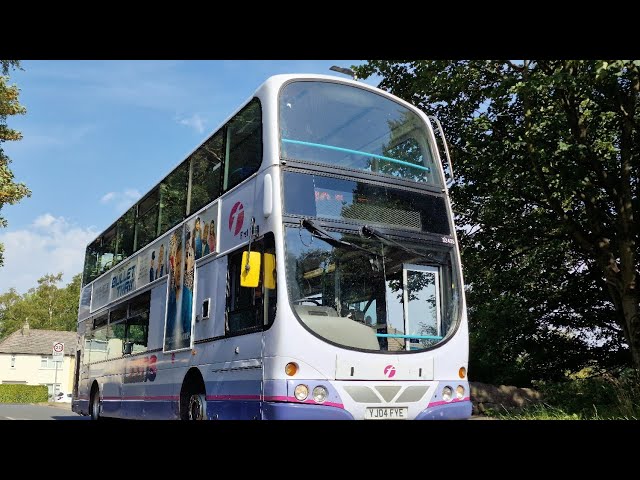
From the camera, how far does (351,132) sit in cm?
803

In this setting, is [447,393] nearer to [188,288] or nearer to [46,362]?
[188,288]

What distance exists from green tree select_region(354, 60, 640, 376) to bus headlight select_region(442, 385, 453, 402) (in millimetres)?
6076

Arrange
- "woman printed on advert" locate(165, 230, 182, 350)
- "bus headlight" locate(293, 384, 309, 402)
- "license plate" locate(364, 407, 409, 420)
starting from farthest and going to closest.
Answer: "woman printed on advert" locate(165, 230, 182, 350)
"license plate" locate(364, 407, 409, 420)
"bus headlight" locate(293, 384, 309, 402)

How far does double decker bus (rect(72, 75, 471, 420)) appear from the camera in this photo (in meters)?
6.69

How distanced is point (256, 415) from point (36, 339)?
2886 inches

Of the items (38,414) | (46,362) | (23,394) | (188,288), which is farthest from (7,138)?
(46,362)

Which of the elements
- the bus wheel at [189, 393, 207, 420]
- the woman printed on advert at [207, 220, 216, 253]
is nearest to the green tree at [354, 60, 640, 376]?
Result: the woman printed on advert at [207, 220, 216, 253]

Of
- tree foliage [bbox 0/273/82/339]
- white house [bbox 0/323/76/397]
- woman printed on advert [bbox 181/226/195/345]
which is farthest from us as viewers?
tree foliage [bbox 0/273/82/339]

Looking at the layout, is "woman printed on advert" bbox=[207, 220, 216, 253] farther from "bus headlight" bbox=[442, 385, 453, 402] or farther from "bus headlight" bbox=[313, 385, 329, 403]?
"bus headlight" bbox=[442, 385, 453, 402]

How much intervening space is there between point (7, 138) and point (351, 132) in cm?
1688

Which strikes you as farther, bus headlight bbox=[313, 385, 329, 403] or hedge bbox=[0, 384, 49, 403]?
hedge bbox=[0, 384, 49, 403]
